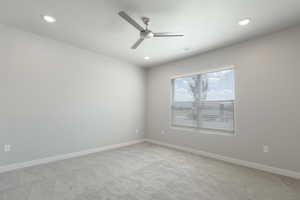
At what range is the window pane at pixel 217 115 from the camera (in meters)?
3.52

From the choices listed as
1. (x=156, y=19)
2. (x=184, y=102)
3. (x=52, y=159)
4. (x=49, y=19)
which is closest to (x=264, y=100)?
(x=184, y=102)

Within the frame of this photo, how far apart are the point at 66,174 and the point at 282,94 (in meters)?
4.33

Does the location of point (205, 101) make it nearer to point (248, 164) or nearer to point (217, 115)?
point (217, 115)

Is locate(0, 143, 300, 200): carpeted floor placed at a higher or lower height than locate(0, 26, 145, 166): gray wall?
lower

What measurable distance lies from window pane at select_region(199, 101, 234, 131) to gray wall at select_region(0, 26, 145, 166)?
7.91 ft


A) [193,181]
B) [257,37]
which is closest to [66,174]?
[193,181]

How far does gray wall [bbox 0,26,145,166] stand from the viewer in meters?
2.78

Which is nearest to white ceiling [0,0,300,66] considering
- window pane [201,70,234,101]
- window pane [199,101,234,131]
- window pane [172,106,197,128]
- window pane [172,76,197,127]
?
window pane [201,70,234,101]

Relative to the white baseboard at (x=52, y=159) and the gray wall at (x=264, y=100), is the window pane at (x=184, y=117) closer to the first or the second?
the gray wall at (x=264, y=100)

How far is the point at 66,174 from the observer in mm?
2605

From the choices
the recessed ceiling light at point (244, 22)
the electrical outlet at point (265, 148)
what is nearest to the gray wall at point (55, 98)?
the recessed ceiling light at point (244, 22)

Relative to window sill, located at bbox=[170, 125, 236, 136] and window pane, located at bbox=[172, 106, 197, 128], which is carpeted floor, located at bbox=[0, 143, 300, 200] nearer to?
window sill, located at bbox=[170, 125, 236, 136]

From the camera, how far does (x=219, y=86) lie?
3.78 metres

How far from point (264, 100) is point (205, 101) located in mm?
1346
